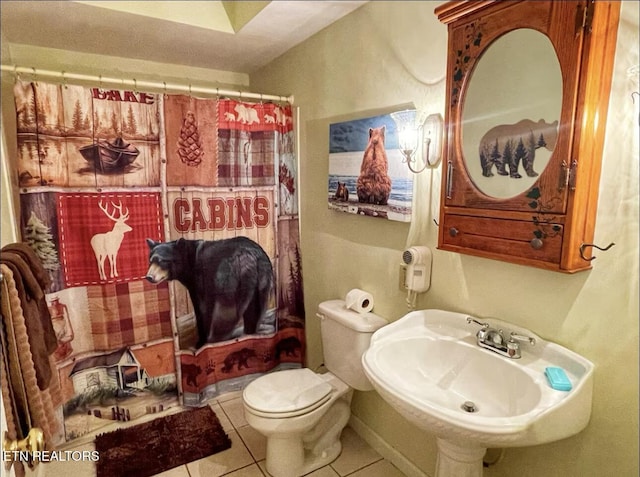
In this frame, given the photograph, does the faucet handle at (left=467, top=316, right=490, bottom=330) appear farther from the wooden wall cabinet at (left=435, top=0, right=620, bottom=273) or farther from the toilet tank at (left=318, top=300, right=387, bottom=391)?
the toilet tank at (left=318, top=300, right=387, bottom=391)

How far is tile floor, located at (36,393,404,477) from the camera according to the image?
71.8 inches

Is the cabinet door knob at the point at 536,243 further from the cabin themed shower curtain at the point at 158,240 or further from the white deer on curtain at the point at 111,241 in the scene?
the white deer on curtain at the point at 111,241

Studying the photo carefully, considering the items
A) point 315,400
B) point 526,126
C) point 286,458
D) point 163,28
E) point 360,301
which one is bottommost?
point 286,458

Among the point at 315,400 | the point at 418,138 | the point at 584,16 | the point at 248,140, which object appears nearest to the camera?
the point at 584,16

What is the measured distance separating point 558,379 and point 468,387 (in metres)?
0.31

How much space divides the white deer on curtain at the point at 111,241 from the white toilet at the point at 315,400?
1.00 metres

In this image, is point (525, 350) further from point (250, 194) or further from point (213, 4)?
point (213, 4)

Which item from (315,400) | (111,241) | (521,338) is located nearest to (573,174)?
(521,338)

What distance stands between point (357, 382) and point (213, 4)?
2.08 metres

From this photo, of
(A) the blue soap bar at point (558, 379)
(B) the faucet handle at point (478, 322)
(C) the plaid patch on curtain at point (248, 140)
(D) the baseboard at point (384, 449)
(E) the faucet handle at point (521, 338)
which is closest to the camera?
(A) the blue soap bar at point (558, 379)

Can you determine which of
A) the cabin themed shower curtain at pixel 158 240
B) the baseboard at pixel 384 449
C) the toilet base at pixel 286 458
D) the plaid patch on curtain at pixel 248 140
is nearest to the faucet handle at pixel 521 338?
the baseboard at pixel 384 449

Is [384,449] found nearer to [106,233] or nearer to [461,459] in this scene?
[461,459]

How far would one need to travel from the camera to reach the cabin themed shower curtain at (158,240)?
1857mm

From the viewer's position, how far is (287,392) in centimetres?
179
